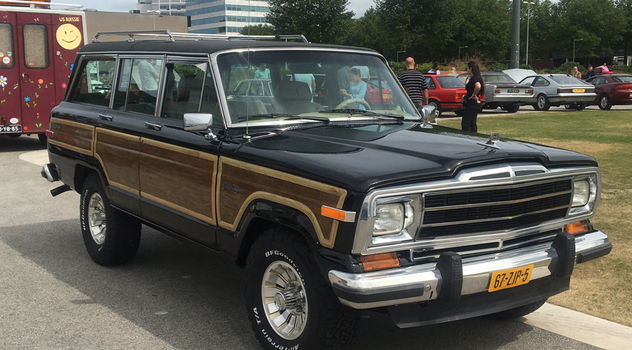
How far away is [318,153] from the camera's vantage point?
4156mm

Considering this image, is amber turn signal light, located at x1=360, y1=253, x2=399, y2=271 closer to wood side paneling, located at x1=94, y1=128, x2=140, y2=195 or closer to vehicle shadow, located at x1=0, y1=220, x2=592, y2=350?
vehicle shadow, located at x1=0, y1=220, x2=592, y2=350

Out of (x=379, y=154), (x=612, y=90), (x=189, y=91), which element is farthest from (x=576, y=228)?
(x=612, y=90)

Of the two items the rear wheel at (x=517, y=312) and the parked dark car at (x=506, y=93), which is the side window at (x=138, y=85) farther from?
the parked dark car at (x=506, y=93)

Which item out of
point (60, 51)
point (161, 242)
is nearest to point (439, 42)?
point (60, 51)

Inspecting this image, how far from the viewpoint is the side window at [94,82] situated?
6.44 m

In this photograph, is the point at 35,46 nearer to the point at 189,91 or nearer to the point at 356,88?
the point at 189,91

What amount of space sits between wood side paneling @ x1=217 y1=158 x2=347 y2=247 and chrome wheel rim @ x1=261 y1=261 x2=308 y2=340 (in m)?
0.40

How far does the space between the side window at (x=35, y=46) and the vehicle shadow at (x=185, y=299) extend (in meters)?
8.77

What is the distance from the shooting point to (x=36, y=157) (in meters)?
14.4

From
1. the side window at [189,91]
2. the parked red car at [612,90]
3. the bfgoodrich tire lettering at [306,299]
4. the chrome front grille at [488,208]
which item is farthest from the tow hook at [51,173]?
the parked red car at [612,90]

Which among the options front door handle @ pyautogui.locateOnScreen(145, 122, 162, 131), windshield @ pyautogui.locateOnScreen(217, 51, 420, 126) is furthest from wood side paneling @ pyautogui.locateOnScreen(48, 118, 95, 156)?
windshield @ pyautogui.locateOnScreen(217, 51, 420, 126)

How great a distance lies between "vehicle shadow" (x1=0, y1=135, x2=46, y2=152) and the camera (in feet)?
53.1

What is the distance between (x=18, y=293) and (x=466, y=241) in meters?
3.69

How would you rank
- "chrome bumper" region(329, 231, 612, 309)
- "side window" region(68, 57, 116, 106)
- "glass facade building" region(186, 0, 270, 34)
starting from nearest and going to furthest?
"chrome bumper" region(329, 231, 612, 309) < "side window" region(68, 57, 116, 106) < "glass facade building" region(186, 0, 270, 34)
